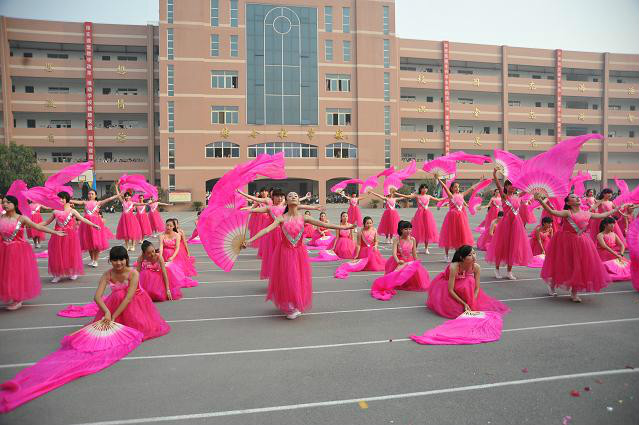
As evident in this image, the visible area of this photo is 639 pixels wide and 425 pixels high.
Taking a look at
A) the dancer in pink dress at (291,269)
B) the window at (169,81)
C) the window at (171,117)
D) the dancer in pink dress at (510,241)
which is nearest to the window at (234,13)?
the window at (169,81)

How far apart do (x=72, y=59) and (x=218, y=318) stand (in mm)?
45878

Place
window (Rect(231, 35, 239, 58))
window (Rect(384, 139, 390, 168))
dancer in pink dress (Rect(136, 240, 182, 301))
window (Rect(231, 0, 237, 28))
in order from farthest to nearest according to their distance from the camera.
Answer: window (Rect(384, 139, 390, 168)) < window (Rect(231, 35, 239, 58)) < window (Rect(231, 0, 237, 28)) < dancer in pink dress (Rect(136, 240, 182, 301))

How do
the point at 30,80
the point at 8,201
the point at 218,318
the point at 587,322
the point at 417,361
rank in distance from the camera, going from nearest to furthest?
the point at 417,361
the point at 587,322
the point at 218,318
the point at 8,201
the point at 30,80

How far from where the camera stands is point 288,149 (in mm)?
42469

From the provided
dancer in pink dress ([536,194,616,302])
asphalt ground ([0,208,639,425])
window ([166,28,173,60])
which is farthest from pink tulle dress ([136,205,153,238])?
window ([166,28,173,60])

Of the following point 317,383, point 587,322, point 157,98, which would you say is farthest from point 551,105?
point 317,383

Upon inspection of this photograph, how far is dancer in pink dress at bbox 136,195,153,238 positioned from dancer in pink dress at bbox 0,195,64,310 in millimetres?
7955

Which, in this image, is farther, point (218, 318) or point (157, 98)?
point (157, 98)

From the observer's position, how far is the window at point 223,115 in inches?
1623

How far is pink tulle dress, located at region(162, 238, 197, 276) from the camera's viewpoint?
8375 mm

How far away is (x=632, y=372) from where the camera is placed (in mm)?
4066

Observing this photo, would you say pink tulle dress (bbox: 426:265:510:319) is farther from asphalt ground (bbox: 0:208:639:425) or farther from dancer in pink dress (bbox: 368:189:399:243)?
dancer in pink dress (bbox: 368:189:399:243)

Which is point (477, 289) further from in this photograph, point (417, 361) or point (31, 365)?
point (31, 365)

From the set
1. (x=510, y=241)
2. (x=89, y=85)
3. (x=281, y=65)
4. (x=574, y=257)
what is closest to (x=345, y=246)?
(x=510, y=241)
